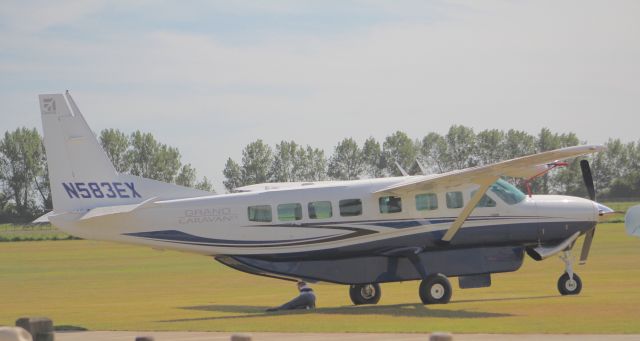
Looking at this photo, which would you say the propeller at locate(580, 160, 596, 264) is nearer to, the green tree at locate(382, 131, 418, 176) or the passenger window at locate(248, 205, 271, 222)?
the passenger window at locate(248, 205, 271, 222)

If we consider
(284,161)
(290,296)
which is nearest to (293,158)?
(284,161)

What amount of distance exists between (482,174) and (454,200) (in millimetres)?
1252

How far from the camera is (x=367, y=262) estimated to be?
85.7ft

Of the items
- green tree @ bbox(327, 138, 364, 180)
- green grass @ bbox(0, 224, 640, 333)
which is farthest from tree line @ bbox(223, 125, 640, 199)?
green grass @ bbox(0, 224, 640, 333)

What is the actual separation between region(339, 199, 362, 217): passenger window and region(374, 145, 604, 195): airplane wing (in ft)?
1.64

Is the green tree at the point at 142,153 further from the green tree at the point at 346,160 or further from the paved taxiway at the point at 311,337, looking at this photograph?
the paved taxiway at the point at 311,337

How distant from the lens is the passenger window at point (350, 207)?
1022 inches

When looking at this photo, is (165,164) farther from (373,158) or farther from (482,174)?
(482,174)

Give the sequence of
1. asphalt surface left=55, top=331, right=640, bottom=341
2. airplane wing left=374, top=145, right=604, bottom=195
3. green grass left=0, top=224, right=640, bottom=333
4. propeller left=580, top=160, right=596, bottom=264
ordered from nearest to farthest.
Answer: asphalt surface left=55, top=331, right=640, bottom=341 < green grass left=0, top=224, right=640, bottom=333 < airplane wing left=374, top=145, right=604, bottom=195 < propeller left=580, top=160, right=596, bottom=264

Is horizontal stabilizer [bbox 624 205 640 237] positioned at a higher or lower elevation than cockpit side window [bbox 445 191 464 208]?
lower

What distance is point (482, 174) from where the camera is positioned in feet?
82.3

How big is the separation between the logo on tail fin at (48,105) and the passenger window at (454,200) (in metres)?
8.89

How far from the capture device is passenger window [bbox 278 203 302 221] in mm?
25922

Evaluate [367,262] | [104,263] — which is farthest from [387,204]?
[104,263]
